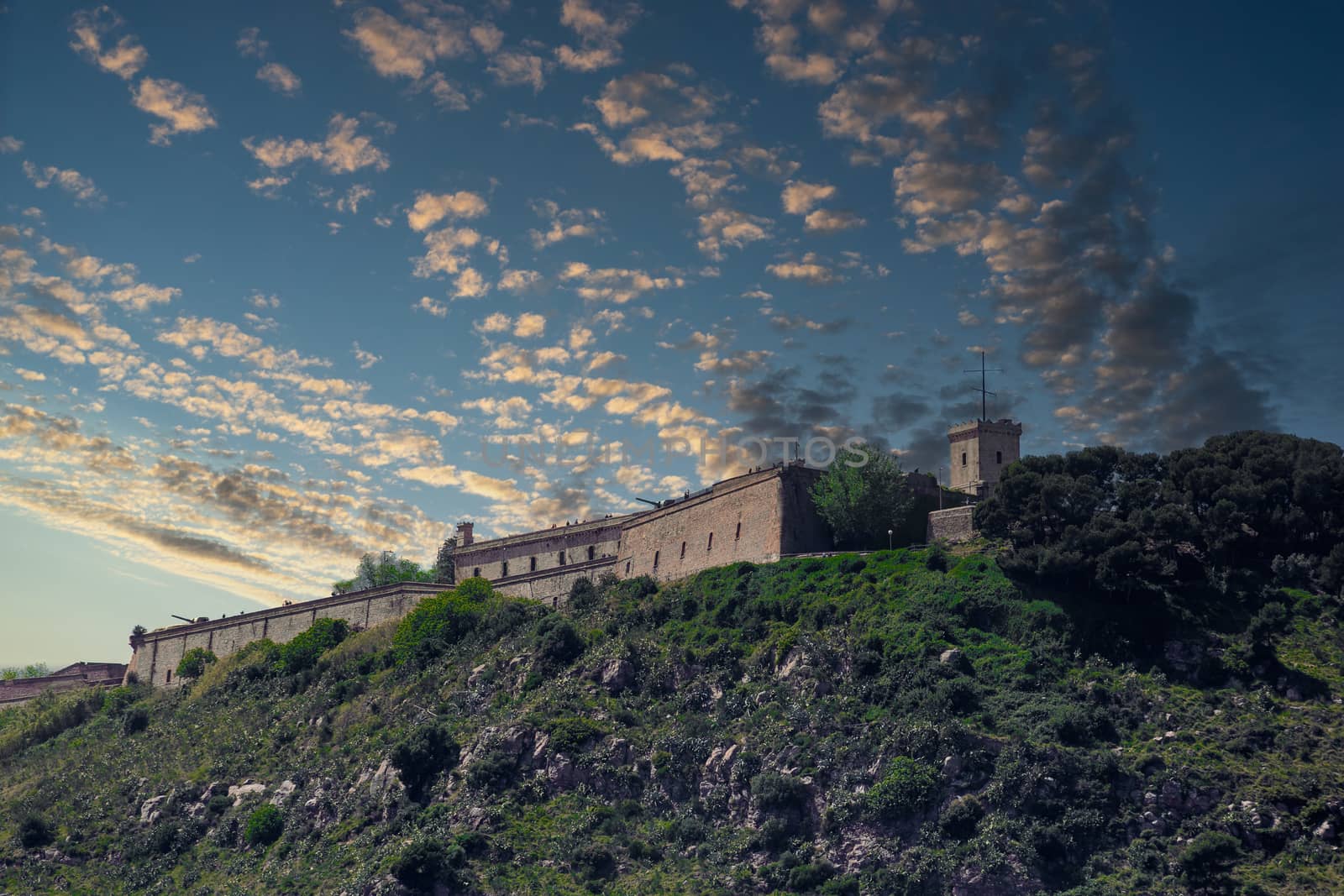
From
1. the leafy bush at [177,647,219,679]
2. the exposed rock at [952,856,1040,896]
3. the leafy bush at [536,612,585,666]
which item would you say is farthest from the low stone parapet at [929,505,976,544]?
the leafy bush at [177,647,219,679]

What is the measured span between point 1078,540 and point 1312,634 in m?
11.0

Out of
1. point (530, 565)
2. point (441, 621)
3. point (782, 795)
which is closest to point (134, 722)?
point (441, 621)

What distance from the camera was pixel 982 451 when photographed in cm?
8612

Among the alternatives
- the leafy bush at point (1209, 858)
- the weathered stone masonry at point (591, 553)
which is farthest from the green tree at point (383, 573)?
the leafy bush at point (1209, 858)

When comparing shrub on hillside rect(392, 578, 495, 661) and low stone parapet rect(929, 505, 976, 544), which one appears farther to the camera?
shrub on hillside rect(392, 578, 495, 661)

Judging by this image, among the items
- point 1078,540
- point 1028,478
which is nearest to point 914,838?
point 1078,540

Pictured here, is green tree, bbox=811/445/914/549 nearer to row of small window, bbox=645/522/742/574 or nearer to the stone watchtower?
row of small window, bbox=645/522/742/574

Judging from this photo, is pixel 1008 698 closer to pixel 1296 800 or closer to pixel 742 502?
pixel 1296 800

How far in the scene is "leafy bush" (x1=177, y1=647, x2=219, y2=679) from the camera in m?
101

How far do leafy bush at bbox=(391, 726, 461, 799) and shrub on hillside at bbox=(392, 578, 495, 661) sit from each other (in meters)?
15.9

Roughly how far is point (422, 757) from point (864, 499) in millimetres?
31216

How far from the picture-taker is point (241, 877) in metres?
64.4

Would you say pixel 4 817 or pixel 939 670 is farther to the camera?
pixel 4 817

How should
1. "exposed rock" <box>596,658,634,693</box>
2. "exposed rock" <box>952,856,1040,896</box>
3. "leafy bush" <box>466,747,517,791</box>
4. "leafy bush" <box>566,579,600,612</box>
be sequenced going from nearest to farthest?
"exposed rock" <box>952,856,1040,896</box> < "leafy bush" <box>466,747,517,791</box> < "exposed rock" <box>596,658,634,693</box> < "leafy bush" <box>566,579,600,612</box>
